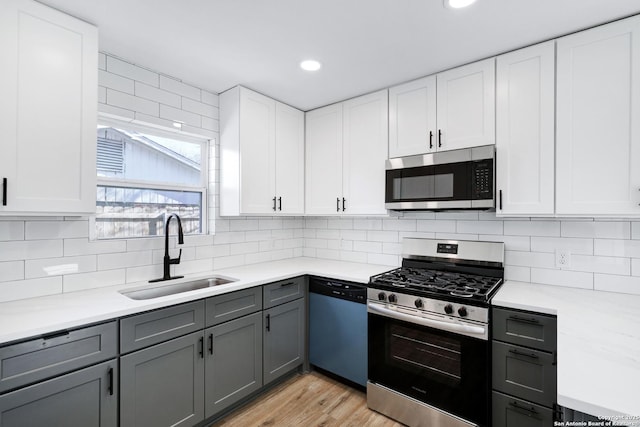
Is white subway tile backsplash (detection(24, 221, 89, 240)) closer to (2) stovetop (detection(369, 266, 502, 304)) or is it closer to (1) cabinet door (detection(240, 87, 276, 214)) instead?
(1) cabinet door (detection(240, 87, 276, 214))

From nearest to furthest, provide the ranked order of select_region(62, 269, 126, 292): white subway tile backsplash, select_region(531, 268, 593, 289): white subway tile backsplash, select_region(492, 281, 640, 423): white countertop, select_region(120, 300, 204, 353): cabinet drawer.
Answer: select_region(492, 281, 640, 423): white countertop
select_region(120, 300, 204, 353): cabinet drawer
select_region(62, 269, 126, 292): white subway tile backsplash
select_region(531, 268, 593, 289): white subway tile backsplash

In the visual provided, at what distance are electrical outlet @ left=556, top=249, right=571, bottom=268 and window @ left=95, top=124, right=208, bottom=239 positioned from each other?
8.97 feet

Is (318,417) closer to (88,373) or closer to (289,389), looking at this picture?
(289,389)

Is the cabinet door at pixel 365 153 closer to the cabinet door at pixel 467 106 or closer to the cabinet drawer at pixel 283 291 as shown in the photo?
the cabinet door at pixel 467 106

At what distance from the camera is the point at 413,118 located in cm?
245

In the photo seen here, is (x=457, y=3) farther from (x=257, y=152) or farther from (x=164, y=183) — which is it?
(x=164, y=183)

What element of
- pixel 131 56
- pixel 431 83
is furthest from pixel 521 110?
pixel 131 56

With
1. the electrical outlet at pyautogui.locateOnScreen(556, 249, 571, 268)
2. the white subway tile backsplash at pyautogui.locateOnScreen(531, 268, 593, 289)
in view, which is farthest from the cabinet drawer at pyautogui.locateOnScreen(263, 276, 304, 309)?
the electrical outlet at pyautogui.locateOnScreen(556, 249, 571, 268)

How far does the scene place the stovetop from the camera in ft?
6.26

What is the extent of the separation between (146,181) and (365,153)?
1.79 metres

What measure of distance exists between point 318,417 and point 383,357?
613mm

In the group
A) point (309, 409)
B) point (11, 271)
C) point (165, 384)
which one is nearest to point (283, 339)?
point (309, 409)

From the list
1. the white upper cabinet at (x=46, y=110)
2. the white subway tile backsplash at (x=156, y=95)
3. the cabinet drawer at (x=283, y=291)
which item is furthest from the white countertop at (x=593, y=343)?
the white subway tile backsplash at (x=156, y=95)

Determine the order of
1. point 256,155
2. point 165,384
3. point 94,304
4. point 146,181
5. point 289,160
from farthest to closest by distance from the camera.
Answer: point 289,160
point 256,155
point 146,181
point 165,384
point 94,304
